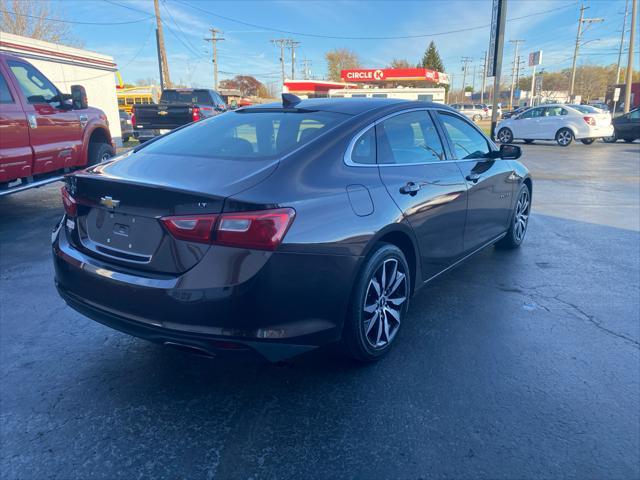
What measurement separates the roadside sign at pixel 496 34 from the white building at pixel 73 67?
1422 centimetres

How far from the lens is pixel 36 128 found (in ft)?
21.9

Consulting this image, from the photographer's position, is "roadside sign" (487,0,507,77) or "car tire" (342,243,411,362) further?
"roadside sign" (487,0,507,77)

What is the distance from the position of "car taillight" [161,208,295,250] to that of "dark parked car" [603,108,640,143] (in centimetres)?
2408

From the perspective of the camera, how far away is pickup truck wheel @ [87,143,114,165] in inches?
323

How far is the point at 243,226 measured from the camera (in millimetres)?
2320

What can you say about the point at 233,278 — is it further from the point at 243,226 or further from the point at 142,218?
the point at 142,218

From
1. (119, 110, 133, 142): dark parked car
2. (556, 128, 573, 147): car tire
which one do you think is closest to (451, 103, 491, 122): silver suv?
(556, 128, 573, 147): car tire

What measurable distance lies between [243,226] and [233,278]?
247mm

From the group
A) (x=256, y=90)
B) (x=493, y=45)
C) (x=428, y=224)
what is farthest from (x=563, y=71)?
(x=428, y=224)

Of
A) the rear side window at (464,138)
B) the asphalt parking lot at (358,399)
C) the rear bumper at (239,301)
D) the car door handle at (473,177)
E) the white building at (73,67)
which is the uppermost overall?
the white building at (73,67)

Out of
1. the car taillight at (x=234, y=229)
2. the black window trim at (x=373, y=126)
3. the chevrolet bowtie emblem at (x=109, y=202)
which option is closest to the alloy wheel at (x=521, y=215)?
the black window trim at (x=373, y=126)

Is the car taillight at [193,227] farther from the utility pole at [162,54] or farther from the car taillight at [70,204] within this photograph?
the utility pole at [162,54]

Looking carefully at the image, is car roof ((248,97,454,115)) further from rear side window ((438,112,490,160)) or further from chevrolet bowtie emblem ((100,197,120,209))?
chevrolet bowtie emblem ((100,197,120,209))

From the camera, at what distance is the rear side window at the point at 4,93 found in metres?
6.28
